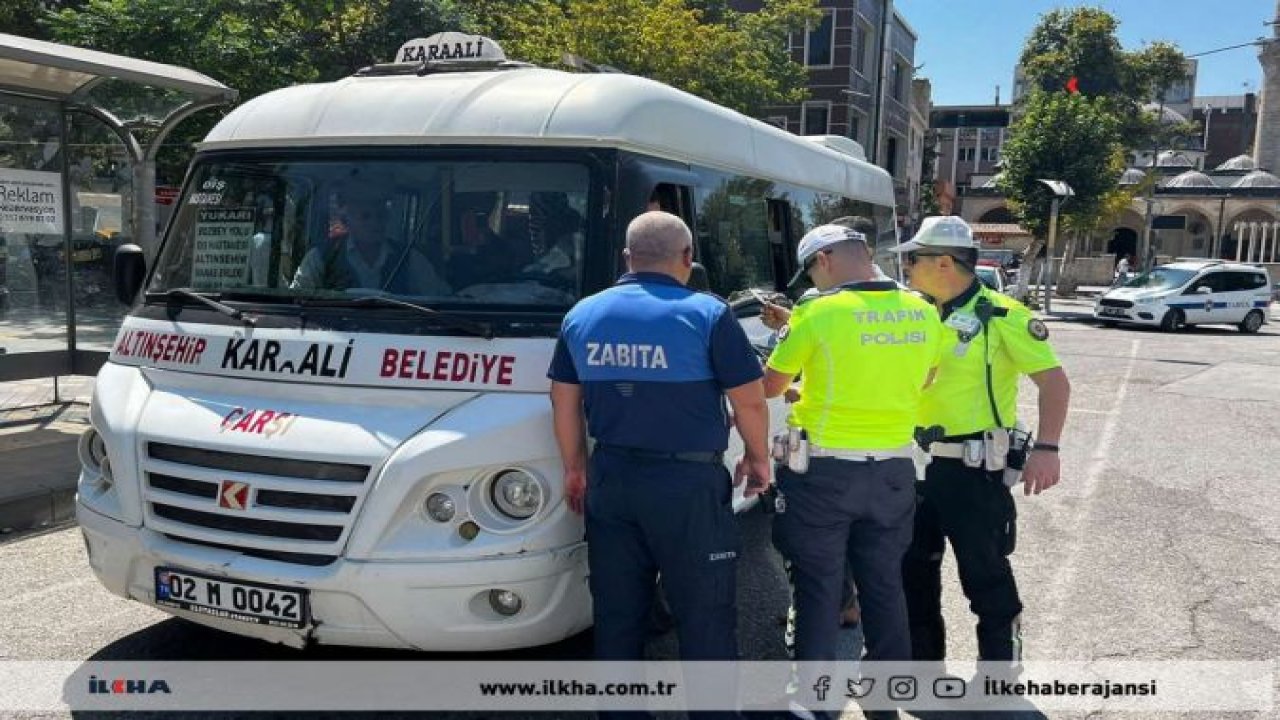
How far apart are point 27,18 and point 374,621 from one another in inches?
748

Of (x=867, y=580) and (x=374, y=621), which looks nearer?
(x=374, y=621)

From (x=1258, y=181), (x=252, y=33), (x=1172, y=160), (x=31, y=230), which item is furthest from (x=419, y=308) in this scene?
(x=1172, y=160)

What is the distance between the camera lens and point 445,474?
3.26 metres

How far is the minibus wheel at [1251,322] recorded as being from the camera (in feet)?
80.9

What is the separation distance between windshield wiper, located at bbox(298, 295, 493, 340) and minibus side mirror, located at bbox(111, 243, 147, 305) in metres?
1.29

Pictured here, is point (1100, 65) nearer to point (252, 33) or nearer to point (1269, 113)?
point (1269, 113)

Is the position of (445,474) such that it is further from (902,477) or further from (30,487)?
(30,487)

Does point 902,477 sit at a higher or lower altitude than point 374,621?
higher

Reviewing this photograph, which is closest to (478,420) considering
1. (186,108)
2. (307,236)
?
(307,236)

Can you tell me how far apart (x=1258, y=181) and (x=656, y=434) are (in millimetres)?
63838

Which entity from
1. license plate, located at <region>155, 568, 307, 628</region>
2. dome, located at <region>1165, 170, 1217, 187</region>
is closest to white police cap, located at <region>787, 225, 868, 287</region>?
license plate, located at <region>155, 568, 307, 628</region>

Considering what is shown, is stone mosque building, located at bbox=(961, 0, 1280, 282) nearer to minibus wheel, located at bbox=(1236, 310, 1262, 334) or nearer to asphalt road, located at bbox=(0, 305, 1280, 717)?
minibus wheel, located at bbox=(1236, 310, 1262, 334)

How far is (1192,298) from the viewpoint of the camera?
78.1ft

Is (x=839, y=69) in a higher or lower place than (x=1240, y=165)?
higher
